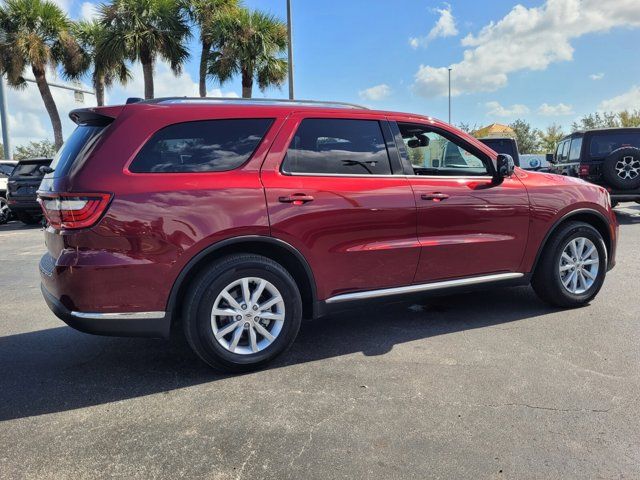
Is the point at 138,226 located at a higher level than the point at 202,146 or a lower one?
lower

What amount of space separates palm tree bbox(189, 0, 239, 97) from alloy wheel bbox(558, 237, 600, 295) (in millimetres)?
15301

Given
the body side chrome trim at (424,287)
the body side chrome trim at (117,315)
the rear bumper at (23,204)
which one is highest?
the rear bumper at (23,204)

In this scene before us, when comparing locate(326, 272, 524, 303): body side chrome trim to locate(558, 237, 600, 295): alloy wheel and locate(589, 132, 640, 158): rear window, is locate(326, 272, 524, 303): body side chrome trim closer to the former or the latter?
locate(558, 237, 600, 295): alloy wheel

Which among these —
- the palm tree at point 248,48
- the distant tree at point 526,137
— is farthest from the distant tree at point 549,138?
the palm tree at point 248,48

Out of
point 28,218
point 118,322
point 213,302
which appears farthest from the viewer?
point 28,218

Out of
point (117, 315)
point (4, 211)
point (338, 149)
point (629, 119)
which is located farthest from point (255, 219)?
point (629, 119)

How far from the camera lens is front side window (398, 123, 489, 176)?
13.9 feet

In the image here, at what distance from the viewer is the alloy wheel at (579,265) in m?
4.74

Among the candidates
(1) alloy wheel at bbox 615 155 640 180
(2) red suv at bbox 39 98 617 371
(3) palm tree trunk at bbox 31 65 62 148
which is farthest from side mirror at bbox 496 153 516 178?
(3) palm tree trunk at bbox 31 65 62 148

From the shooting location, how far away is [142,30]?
16.7 meters

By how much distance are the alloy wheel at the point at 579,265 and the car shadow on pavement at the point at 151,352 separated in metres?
0.35

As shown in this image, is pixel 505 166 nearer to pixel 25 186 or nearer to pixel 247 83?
pixel 25 186

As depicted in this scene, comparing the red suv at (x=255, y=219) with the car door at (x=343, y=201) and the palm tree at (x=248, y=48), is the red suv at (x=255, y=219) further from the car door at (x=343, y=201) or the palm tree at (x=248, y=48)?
the palm tree at (x=248, y=48)

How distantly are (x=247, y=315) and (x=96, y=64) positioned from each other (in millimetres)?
18474
